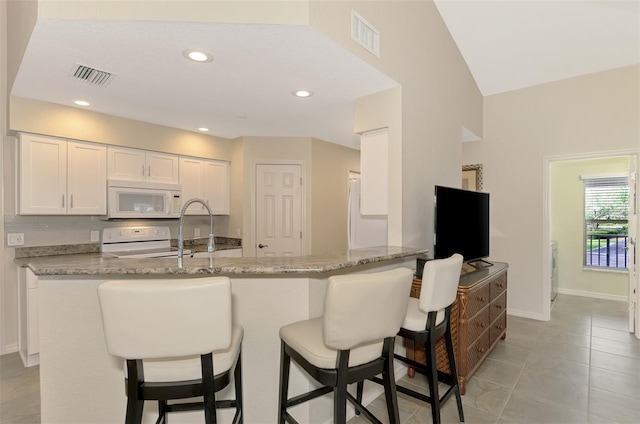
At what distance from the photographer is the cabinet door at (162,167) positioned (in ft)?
12.5

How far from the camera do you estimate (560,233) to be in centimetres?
549

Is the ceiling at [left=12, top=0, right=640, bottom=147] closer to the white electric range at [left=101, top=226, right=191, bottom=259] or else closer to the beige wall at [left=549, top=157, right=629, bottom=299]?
the white electric range at [left=101, top=226, right=191, bottom=259]

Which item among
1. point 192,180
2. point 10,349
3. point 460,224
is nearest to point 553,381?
point 460,224

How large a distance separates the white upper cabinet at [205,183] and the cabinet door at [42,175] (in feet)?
3.99

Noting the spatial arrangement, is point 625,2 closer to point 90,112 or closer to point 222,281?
point 222,281

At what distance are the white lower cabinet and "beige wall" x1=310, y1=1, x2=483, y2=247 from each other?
3212 mm

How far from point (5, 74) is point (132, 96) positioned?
4.12ft

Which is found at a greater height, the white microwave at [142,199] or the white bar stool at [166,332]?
the white microwave at [142,199]

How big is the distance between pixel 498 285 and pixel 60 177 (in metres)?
4.51

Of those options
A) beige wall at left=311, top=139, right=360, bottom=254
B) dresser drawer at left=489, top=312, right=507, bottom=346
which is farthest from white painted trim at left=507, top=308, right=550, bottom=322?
beige wall at left=311, top=139, right=360, bottom=254

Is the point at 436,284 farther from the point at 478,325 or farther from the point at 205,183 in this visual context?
the point at 205,183

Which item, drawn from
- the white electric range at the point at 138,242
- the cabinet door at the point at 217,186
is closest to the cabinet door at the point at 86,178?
the white electric range at the point at 138,242

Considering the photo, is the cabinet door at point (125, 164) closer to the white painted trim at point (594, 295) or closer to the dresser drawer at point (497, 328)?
the dresser drawer at point (497, 328)

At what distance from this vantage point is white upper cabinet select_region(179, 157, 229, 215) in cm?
416
